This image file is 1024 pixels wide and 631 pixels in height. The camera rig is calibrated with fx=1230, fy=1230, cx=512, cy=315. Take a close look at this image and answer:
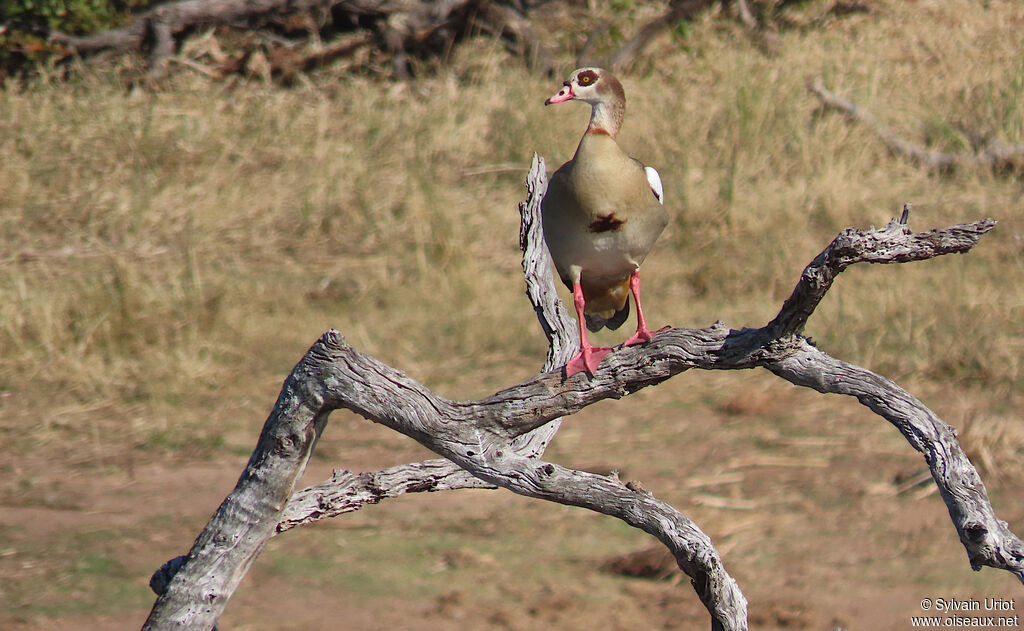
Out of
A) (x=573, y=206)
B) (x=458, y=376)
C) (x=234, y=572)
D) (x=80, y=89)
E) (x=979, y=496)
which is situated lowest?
(x=458, y=376)

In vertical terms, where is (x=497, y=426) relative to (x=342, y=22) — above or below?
above

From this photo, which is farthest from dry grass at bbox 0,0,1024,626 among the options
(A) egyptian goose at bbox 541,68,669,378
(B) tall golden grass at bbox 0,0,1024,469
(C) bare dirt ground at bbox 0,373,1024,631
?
(A) egyptian goose at bbox 541,68,669,378

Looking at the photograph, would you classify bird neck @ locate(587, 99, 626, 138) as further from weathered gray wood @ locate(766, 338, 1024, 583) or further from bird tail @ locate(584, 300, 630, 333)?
bird tail @ locate(584, 300, 630, 333)

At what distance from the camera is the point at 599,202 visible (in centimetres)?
274

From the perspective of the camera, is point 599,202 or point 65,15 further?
point 65,15

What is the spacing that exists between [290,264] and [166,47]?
3404 mm

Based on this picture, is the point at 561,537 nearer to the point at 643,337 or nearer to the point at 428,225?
the point at 643,337

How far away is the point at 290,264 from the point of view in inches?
356

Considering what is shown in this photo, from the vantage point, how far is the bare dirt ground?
5.19 m

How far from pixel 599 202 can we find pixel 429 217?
21.3 ft

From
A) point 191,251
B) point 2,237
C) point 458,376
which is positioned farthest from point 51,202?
point 458,376

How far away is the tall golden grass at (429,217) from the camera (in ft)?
Answer: 24.5

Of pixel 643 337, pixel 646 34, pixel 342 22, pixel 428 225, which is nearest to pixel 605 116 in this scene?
pixel 643 337

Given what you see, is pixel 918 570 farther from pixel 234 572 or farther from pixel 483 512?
pixel 234 572
